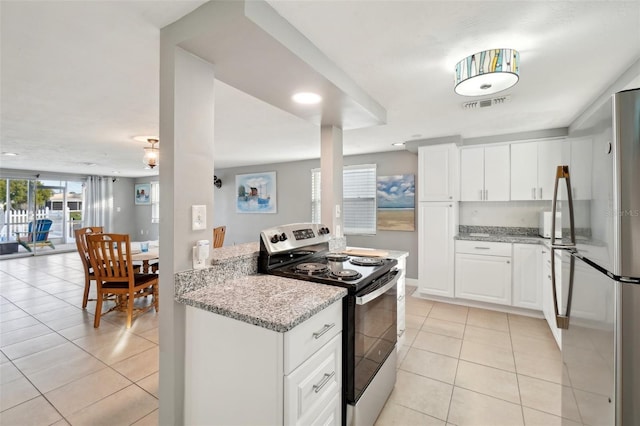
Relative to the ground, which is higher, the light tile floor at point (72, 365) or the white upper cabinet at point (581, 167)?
the white upper cabinet at point (581, 167)

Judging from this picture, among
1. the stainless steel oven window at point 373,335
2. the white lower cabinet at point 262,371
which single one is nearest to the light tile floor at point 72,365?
the white lower cabinet at point 262,371

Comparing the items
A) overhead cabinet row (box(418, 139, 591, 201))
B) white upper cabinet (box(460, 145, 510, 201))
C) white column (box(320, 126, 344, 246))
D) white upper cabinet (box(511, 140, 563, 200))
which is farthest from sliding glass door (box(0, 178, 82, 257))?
white upper cabinet (box(511, 140, 563, 200))

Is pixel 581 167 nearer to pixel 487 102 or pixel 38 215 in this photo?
pixel 487 102

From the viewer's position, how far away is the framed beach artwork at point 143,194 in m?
8.98

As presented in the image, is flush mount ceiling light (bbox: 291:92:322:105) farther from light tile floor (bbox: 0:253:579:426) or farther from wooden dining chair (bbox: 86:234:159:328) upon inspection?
wooden dining chair (bbox: 86:234:159:328)

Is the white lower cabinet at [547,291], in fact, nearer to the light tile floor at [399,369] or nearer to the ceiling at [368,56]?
the light tile floor at [399,369]

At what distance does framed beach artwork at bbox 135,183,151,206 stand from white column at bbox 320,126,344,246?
8192mm

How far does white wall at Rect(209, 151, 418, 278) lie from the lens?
4.72 metres

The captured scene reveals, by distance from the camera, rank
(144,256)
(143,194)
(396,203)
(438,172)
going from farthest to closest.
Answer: (143,194)
(396,203)
(438,172)
(144,256)

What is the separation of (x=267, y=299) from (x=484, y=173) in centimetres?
366

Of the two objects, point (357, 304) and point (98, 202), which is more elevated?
point (98, 202)

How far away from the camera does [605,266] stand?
1.00m

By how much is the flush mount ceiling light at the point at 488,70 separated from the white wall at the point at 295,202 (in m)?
2.80

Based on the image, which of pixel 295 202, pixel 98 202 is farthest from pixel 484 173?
pixel 98 202
